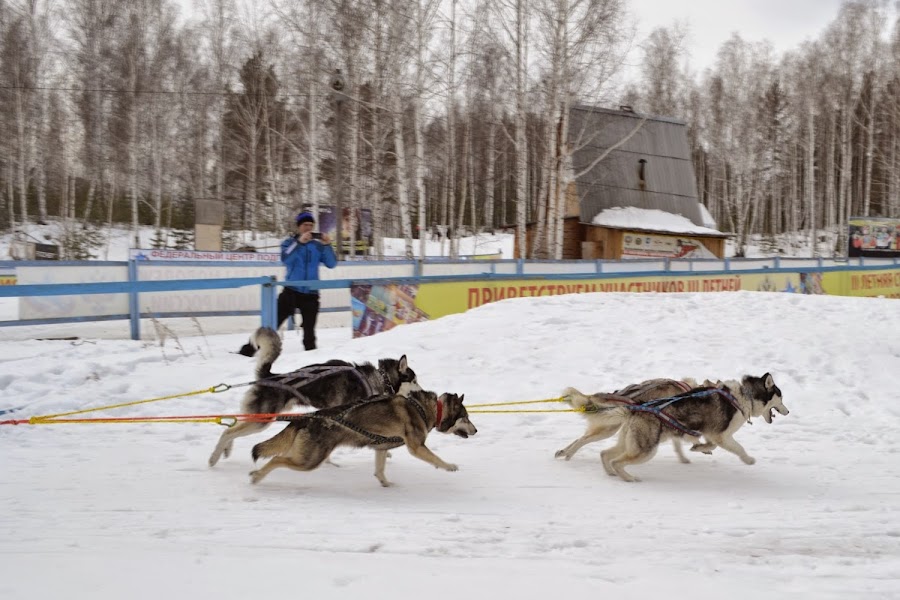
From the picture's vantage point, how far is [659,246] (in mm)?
29719

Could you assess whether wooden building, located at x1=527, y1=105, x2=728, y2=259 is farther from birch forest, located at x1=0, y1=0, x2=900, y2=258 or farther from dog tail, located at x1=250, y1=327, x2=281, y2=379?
dog tail, located at x1=250, y1=327, x2=281, y2=379

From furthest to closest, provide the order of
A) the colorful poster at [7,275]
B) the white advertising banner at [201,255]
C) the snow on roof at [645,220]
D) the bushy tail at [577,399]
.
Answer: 1. the snow on roof at [645,220]
2. the white advertising banner at [201,255]
3. the colorful poster at [7,275]
4. the bushy tail at [577,399]

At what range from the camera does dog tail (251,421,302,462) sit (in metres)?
4.22

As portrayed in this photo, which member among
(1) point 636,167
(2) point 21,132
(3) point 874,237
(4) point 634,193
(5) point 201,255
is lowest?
(5) point 201,255

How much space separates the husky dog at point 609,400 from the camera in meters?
5.03

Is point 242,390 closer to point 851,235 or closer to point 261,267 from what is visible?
point 261,267

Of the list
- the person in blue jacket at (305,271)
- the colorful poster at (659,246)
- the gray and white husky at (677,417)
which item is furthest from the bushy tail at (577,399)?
the colorful poster at (659,246)

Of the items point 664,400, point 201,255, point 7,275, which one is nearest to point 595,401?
point 664,400

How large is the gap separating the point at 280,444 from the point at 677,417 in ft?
9.12

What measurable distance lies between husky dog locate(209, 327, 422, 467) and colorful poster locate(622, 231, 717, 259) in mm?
24665

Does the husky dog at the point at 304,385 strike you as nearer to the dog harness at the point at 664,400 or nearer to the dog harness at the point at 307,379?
the dog harness at the point at 307,379

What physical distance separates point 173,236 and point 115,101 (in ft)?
25.2

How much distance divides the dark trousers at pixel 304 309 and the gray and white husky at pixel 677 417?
16.1 ft

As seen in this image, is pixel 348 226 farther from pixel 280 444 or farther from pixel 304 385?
pixel 280 444
